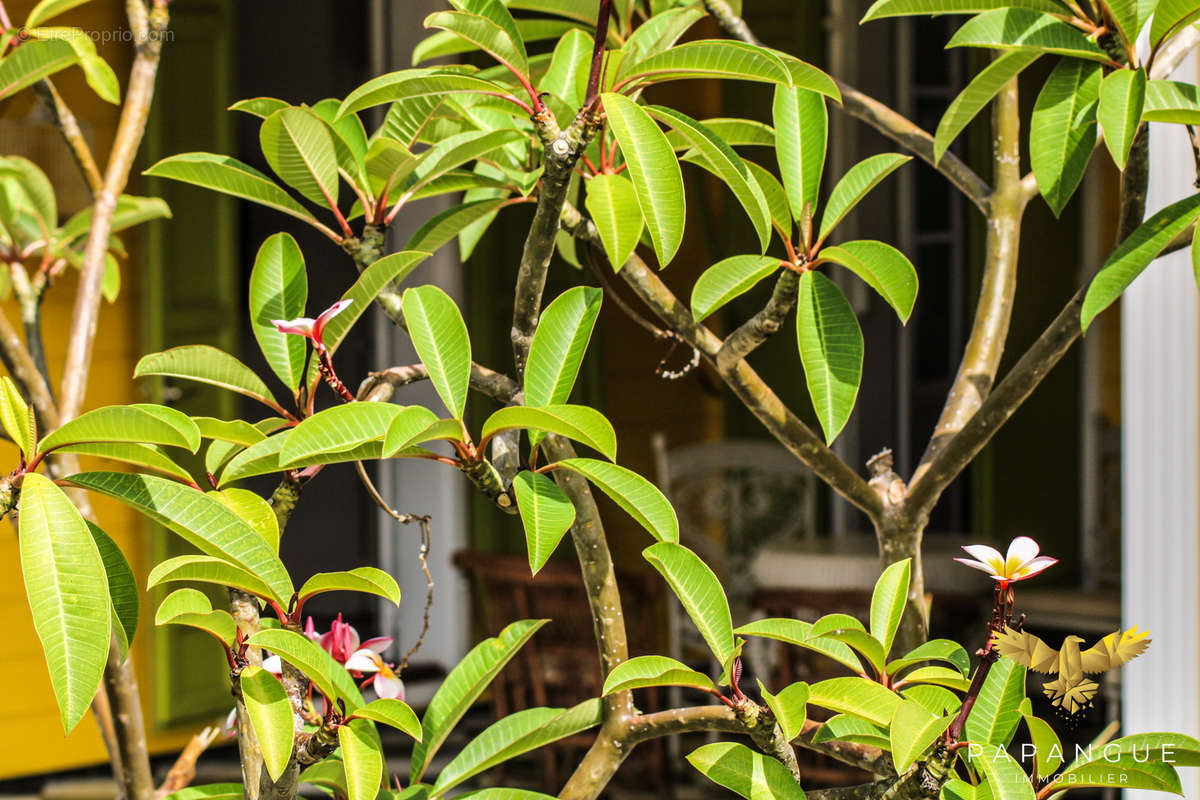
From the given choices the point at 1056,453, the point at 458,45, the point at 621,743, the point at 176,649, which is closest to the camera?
the point at 621,743

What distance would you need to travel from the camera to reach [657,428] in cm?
496

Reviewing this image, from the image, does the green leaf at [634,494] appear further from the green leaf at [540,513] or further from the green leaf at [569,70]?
the green leaf at [569,70]

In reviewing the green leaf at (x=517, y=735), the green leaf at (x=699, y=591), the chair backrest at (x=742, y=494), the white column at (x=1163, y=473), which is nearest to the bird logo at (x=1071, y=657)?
the green leaf at (x=699, y=591)

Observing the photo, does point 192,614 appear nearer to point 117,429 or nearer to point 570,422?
point 117,429

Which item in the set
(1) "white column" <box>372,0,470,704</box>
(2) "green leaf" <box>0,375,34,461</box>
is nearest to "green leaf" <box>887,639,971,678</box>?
(2) "green leaf" <box>0,375,34,461</box>

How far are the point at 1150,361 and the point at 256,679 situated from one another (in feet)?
4.23

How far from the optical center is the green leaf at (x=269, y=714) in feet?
1.67

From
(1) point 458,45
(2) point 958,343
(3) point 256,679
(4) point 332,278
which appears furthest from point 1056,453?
(3) point 256,679

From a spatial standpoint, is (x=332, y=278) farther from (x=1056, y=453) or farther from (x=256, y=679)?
(x=256, y=679)

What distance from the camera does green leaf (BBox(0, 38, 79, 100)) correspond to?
0.80 meters

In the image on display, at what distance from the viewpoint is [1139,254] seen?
0.59 m

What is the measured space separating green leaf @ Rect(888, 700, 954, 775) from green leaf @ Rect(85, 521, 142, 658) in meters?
0.35

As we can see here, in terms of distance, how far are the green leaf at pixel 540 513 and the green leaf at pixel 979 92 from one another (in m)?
0.28

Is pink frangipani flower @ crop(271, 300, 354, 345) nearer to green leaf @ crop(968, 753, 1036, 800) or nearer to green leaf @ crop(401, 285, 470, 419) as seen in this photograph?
green leaf @ crop(401, 285, 470, 419)
